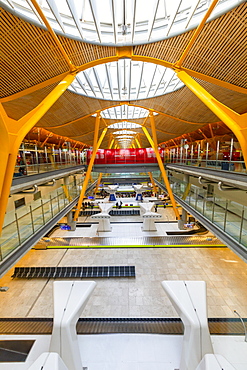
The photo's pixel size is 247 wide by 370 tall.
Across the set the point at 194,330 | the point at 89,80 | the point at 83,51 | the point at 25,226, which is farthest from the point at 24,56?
the point at 194,330

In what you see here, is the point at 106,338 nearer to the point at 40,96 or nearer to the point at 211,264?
the point at 211,264

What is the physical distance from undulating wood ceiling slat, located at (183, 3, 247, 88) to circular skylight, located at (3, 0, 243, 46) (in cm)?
43

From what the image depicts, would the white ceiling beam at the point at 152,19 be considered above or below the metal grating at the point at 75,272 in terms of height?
above

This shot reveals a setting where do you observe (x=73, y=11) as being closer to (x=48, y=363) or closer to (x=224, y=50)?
(x=224, y=50)

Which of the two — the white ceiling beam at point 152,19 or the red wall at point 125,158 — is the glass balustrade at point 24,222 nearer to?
the white ceiling beam at point 152,19

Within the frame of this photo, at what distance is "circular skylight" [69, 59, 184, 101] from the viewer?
14.4 meters

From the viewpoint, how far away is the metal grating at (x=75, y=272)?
1023cm

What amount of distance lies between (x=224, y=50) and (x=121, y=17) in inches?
190

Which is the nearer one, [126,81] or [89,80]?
[89,80]

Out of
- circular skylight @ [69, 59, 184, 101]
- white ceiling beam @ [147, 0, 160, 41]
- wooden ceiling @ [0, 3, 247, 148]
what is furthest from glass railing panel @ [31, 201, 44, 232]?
circular skylight @ [69, 59, 184, 101]

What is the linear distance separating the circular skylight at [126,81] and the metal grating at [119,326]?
15157mm

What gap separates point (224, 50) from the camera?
27.0ft

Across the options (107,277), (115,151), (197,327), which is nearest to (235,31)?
(197,327)

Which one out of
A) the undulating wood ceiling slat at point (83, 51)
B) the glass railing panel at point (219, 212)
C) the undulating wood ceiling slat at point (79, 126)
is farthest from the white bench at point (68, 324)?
the undulating wood ceiling slat at point (79, 126)
